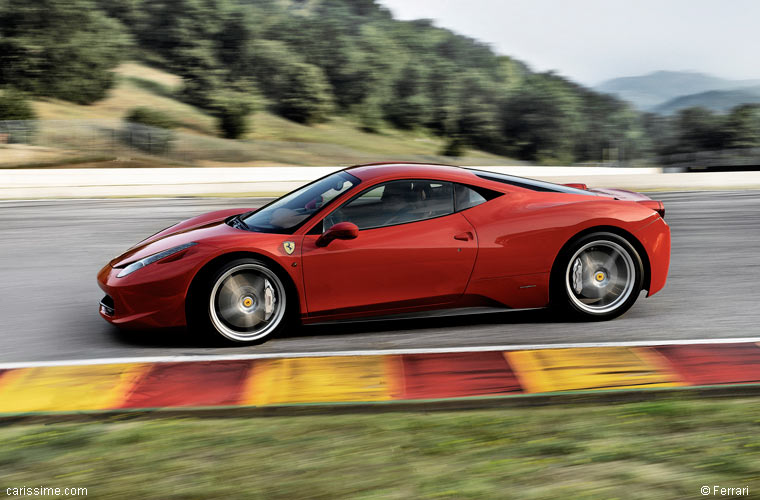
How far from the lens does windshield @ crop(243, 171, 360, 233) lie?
546 centimetres

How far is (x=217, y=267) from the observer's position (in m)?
5.20

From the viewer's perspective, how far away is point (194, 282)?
5.18 meters

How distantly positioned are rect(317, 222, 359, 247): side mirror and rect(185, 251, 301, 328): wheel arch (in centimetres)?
32

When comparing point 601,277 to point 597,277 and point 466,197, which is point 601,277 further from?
point 466,197

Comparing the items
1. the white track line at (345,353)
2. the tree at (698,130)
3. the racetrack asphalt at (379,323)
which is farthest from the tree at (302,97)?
the white track line at (345,353)

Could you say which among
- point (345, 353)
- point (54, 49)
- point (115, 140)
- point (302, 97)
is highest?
point (54, 49)

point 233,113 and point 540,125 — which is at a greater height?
point 540,125

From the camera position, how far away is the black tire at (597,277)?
5660 mm

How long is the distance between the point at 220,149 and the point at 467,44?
7671cm

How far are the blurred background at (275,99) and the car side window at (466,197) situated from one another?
1039 inches

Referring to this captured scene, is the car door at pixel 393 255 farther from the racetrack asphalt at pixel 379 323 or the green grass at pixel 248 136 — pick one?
the green grass at pixel 248 136

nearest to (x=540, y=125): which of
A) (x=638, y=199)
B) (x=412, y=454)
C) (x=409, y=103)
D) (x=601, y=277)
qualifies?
(x=409, y=103)

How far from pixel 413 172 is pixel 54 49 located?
44058 millimetres

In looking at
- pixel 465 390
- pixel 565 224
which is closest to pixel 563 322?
pixel 565 224
